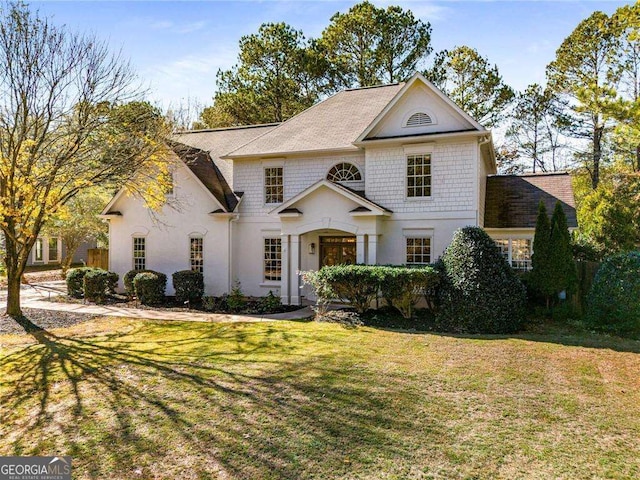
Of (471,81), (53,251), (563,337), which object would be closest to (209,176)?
(563,337)

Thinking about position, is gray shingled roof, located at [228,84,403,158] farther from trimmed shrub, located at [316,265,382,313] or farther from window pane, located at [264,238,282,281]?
trimmed shrub, located at [316,265,382,313]

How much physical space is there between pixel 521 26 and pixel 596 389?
9.49m

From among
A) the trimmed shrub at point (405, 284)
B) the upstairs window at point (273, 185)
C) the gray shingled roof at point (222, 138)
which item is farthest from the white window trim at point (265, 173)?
the trimmed shrub at point (405, 284)

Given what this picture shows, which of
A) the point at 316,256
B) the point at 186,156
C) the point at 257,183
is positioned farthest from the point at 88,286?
the point at 316,256

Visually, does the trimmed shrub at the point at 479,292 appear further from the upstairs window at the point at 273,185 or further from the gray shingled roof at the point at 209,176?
the gray shingled roof at the point at 209,176

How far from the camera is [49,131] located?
12648 millimetres

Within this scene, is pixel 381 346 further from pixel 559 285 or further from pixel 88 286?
pixel 88 286

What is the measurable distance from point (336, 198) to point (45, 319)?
988cm

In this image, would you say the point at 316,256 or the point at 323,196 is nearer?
the point at 323,196

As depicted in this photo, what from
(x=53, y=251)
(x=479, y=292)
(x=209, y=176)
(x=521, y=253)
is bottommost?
(x=479, y=292)

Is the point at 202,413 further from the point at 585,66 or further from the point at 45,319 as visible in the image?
the point at 585,66

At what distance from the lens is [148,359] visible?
877 cm

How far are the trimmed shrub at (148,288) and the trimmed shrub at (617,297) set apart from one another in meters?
14.2

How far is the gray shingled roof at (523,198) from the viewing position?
55.0ft
